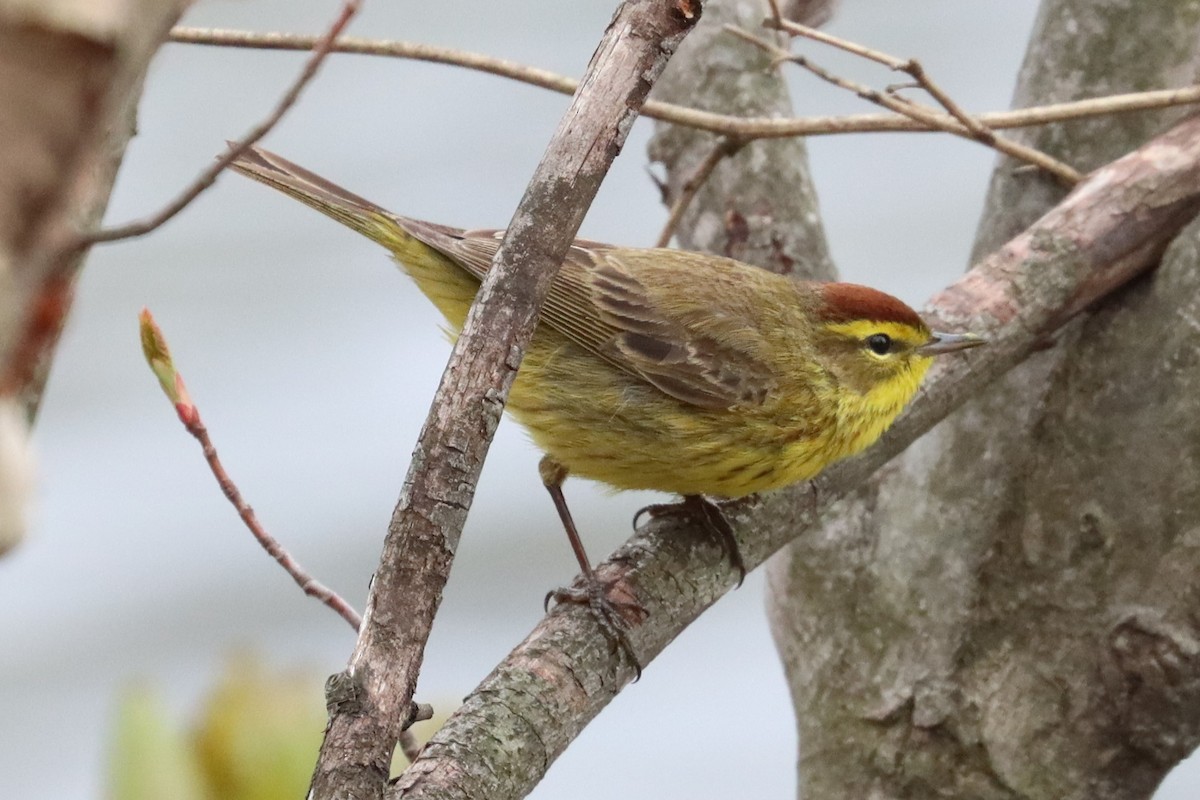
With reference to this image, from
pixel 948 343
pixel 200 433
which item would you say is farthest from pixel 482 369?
pixel 948 343

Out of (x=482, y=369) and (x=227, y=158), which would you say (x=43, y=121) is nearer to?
(x=227, y=158)

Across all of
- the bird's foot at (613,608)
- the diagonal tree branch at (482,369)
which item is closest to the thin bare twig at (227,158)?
the diagonal tree branch at (482,369)

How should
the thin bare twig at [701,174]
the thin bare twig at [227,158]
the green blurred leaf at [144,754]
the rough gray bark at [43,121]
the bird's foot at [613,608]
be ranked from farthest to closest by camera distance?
the thin bare twig at [701,174], the bird's foot at [613,608], the green blurred leaf at [144,754], the thin bare twig at [227,158], the rough gray bark at [43,121]

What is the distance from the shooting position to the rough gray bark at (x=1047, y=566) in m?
2.81

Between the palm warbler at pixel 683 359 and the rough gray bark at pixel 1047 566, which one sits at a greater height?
the palm warbler at pixel 683 359

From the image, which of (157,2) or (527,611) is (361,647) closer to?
(157,2)

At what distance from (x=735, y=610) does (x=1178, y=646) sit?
12.6 feet

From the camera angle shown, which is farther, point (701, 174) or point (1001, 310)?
point (701, 174)

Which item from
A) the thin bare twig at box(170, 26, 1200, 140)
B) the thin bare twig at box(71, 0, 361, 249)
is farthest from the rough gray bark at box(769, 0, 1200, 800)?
the thin bare twig at box(71, 0, 361, 249)

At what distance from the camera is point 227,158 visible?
976mm

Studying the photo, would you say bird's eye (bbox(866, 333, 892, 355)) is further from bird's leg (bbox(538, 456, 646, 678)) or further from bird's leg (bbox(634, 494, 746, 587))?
bird's leg (bbox(538, 456, 646, 678))

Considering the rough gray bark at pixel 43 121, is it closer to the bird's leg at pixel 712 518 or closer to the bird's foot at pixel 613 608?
the bird's foot at pixel 613 608

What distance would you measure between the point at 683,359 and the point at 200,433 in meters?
1.51

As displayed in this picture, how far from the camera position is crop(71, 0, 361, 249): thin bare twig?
778mm
